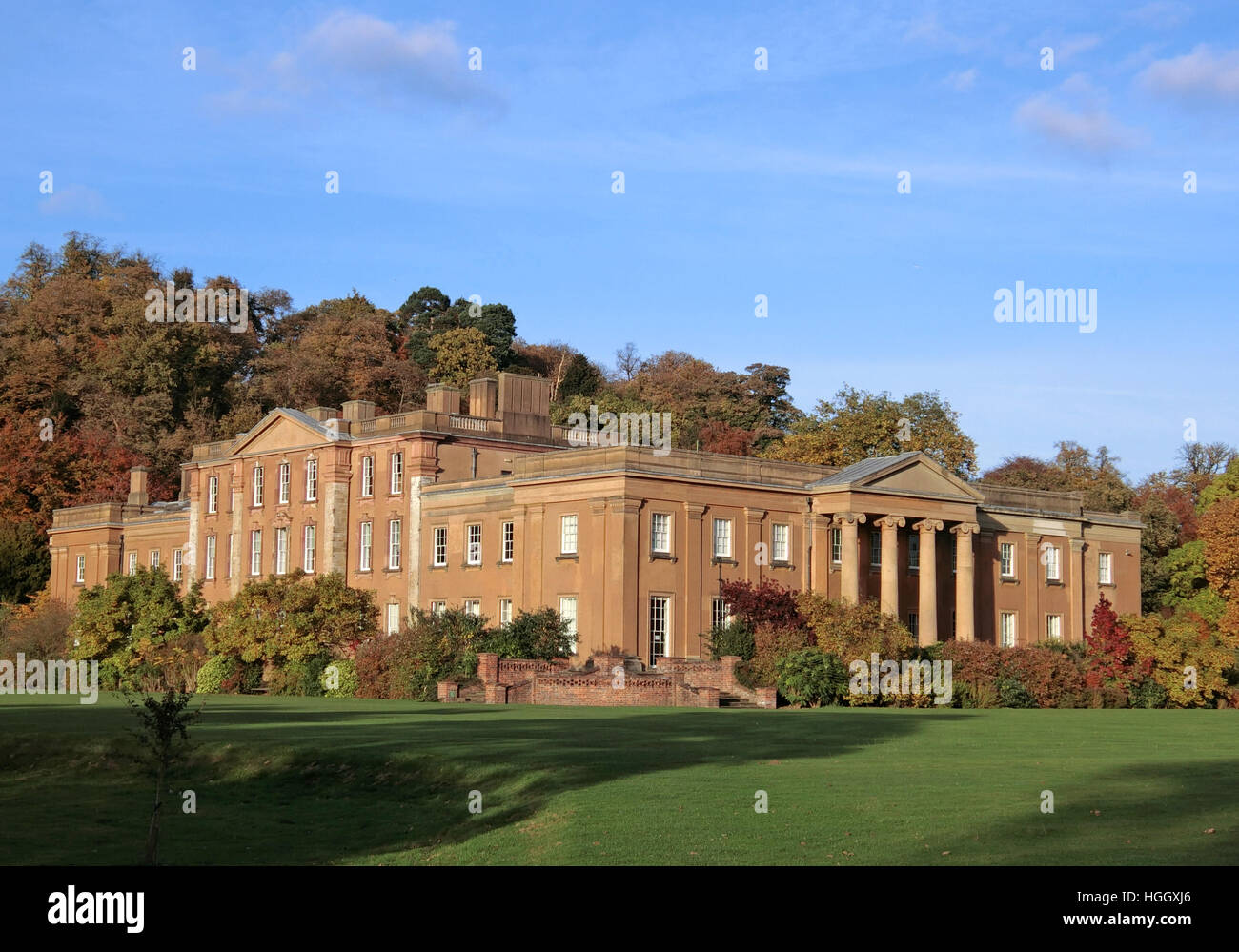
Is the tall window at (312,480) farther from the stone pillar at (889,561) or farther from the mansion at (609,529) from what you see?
the stone pillar at (889,561)

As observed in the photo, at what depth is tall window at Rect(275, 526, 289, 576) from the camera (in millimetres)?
68312

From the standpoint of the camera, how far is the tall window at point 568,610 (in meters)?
53.7

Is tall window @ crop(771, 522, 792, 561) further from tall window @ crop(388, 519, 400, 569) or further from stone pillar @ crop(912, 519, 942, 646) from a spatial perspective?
tall window @ crop(388, 519, 400, 569)

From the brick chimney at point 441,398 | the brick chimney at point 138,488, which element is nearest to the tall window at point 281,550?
the brick chimney at point 441,398

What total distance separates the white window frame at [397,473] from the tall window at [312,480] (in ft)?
15.8

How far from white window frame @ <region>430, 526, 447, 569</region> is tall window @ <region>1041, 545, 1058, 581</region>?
24683 mm

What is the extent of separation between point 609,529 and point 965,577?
15.0 m

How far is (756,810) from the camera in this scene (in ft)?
62.9

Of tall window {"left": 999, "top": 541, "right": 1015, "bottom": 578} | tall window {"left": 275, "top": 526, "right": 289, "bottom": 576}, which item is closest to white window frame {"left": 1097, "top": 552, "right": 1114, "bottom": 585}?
tall window {"left": 999, "top": 541, "right": 1015, "bottom": 578}

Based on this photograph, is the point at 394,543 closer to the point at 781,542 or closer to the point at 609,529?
the point at 609,529

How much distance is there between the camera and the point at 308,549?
67188 millimetres

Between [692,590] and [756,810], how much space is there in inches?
1374

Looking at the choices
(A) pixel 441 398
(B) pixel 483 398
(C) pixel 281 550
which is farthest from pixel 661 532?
(C) pixel 281 550
